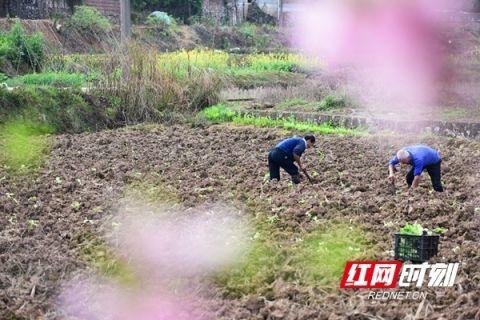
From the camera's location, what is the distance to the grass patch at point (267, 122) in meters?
11.1

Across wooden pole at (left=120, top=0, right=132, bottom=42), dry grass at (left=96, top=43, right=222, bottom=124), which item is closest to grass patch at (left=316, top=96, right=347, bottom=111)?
dry grass at (left=96, top=43, right=222, bottom=124)

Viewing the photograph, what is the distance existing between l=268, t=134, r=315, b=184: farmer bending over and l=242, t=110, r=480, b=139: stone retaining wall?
389 cm

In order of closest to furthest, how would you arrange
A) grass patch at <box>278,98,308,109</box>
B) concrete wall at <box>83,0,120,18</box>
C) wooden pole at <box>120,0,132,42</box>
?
grass patch at <box>278,98,308,109</box>
wooden pole at <box>120,0,132,42</box>
concrete wall at <box>83,0,120,18</box>

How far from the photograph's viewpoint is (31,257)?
205 inches

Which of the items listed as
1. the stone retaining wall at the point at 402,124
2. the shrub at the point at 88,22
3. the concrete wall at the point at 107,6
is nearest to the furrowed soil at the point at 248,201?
the stone retaining wall at the point at 402,124

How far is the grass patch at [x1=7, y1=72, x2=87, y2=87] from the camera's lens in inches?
593

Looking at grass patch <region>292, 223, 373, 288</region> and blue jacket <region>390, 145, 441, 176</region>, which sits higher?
blue jacket <region>390, 145, 441, 176</region>

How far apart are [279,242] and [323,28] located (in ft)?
5.41

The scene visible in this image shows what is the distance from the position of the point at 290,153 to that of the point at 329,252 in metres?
2.30

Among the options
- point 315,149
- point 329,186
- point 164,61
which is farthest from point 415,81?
point 329,186

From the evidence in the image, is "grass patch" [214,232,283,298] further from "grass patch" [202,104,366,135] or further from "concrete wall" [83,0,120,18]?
"concrete wall" [83,0,120,18]

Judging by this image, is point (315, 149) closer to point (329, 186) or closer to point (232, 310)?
point (329, 186)

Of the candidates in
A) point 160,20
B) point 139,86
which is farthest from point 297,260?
point 160,20

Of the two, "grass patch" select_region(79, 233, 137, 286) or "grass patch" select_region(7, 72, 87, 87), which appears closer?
"grass patch" select_region(79, 233, 137, 286)
